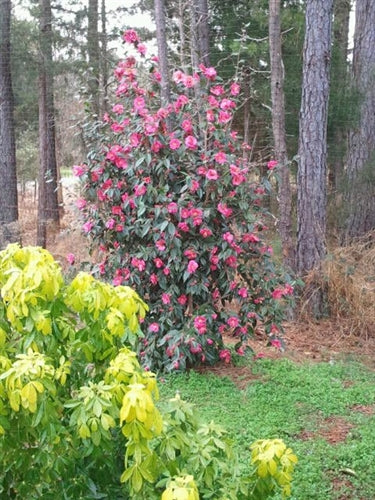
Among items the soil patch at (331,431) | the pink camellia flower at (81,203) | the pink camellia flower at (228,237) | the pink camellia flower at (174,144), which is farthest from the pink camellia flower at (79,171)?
the soil patch at (331,431)

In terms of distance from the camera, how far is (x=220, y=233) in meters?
4.34

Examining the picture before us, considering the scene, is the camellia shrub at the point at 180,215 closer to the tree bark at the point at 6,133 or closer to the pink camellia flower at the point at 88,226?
the pink camellia flower at the point at 88,226

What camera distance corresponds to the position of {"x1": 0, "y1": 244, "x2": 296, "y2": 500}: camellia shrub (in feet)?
4.44

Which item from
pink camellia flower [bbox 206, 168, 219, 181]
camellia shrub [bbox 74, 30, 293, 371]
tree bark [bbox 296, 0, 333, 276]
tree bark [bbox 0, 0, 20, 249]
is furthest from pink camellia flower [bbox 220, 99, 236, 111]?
tree bark [bbox 0, 0, 20, 249]

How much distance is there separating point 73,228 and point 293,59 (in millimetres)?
5450

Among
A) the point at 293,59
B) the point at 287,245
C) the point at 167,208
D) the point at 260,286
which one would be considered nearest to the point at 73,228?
the point at 167,208

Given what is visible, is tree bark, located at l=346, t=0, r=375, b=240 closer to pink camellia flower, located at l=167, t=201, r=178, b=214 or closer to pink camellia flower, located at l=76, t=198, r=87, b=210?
pink camellia flower, located at l=167, t=201, r=178, b=214

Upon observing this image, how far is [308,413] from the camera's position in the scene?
3951 millimetres

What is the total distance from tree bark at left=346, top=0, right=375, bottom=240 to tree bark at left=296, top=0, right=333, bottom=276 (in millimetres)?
1509

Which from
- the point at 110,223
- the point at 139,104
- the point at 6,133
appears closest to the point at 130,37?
the point at 139,104

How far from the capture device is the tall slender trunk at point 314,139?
6180 mm

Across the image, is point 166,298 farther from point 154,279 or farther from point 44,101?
point 44,101

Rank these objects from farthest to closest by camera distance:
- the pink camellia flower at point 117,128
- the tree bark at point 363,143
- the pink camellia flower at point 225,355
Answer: the tree bark at point 363,143 → the pink camellia flower at point 225,355 → the pink camellia flower at point 117,128

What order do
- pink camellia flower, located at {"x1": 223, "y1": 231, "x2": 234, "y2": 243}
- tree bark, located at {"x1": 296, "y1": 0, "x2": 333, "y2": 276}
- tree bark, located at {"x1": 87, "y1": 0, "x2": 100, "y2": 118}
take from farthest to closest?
tree bark, located at {"x1": 87, "y1": 0, "x2": 100, "y2": 118}
tree bark, located at {"x1": 296, "y1": 0, "x2": 333, "y2": 276}
pink camellia flower, located at {"x1": 223, "y1": 231, "x2": 234, "y2": 243}
